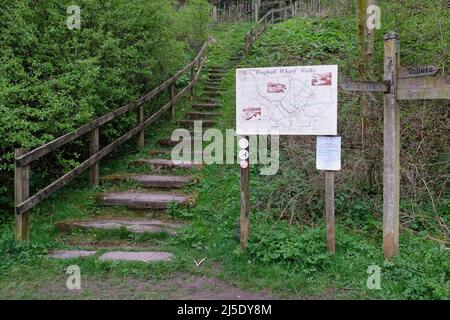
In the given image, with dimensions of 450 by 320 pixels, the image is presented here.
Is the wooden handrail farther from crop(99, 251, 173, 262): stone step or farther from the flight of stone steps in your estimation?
crop(99, 251, 173, 262): stone step

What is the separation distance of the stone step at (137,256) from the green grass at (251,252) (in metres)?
0.13

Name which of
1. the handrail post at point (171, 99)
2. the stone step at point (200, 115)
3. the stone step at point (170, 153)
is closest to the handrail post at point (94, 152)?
the stone step at point (170, 153)

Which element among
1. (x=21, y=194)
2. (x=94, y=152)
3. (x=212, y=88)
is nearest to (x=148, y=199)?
(x=94, y=152)

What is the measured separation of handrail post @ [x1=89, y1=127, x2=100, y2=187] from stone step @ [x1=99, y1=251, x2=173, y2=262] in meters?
2.35

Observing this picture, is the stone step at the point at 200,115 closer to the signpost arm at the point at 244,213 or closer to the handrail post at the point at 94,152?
the handrail post at the point at 94,152

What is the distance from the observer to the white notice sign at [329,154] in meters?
4.79

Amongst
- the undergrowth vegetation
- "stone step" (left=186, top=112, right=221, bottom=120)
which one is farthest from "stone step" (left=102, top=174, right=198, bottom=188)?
"stone step" (left=186, top=112, right=221, bottom=120)

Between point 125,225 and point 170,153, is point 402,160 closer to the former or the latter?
point 125,225

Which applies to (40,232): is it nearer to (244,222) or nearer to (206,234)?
(206,234)

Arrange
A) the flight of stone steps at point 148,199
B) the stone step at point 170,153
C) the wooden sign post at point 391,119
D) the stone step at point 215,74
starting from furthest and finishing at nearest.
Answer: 1. the stone step at point 215,74
2. the stone step at point 170,153
3. the flight of stone steps at point 148,199
4. the wooden sign post at point 391,119

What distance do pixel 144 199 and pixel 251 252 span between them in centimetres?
227

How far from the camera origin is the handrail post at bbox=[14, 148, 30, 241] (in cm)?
538

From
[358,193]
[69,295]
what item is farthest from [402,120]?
[69,295]

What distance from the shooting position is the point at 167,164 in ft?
26.0
